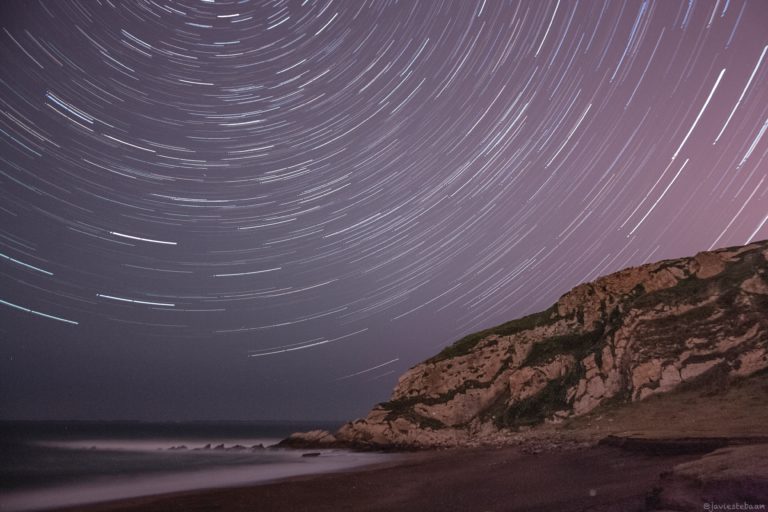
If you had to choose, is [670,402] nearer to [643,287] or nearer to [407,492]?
[643,287]

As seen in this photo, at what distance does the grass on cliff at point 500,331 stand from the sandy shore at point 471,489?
28820mm

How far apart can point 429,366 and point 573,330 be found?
16235 millimetres

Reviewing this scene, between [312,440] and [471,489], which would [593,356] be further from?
[312,440]

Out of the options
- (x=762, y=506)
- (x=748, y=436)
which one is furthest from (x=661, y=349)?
(x=762, y=506)

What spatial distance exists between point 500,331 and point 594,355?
16405mm

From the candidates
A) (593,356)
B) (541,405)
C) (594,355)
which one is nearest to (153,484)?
(541,405)

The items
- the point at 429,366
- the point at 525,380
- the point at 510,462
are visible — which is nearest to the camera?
the point at 510,462

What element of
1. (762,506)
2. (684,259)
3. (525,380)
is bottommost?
(762,506)

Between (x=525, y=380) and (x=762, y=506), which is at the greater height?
(x=525, y=380)

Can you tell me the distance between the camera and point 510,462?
26.0 metres

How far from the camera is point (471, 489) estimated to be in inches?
762

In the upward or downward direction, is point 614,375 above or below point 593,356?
below

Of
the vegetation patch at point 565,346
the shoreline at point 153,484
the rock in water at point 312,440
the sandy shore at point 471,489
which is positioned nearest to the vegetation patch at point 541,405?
the vegetation patch at point 565,346

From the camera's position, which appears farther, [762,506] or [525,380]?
[525,380]
